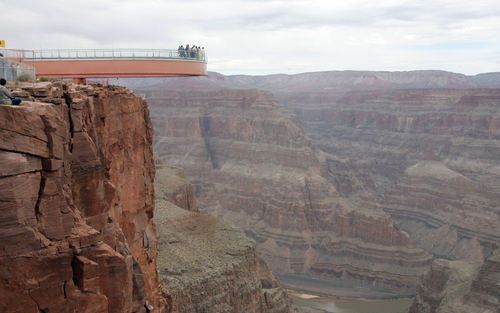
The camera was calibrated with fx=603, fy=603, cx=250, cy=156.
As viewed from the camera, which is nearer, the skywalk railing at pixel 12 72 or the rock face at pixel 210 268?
the skywalk railing at pixel 12 72

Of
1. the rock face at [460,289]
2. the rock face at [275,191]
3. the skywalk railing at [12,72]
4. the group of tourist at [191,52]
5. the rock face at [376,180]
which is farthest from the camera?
the rock face at [376,180]

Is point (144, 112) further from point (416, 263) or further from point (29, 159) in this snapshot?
point (416, 263)

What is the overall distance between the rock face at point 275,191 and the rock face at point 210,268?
103 ft

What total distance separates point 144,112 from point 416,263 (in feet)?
223

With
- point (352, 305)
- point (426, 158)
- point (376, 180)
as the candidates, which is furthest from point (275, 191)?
point (376, 180)

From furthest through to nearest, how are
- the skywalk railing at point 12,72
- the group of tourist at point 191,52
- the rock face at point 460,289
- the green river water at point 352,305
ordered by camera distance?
the green river water at point 352,305
the rock face at point 460,289
the group of tourist at point 191,52
the skywalk railing at point 12,72

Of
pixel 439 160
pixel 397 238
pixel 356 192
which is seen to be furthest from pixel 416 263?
pixel 439 160

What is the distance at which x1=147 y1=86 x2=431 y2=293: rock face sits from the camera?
288 ft

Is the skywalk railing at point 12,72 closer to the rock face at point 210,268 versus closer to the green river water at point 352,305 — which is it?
the rock face at point 210,268

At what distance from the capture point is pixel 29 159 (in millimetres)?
11961

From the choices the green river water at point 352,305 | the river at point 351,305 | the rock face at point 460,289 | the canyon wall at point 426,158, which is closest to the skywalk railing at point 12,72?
the rock face at point 460,289

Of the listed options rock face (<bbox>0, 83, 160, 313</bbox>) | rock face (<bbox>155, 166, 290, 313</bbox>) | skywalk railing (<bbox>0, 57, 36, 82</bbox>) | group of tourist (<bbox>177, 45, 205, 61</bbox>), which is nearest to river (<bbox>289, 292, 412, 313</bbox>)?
rock face (<bbox>155, 166, 290, 313</bbox>)

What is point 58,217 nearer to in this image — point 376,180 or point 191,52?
point 191,52

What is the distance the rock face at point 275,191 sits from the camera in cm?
8788
